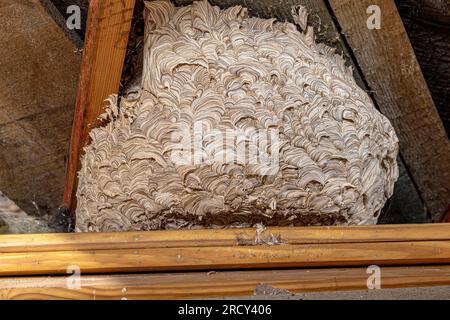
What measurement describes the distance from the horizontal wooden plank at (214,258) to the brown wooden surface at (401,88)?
705 millimetres

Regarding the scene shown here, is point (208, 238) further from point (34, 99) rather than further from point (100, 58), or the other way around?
point (34, 99)

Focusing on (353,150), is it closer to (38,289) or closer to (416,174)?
(416,174)

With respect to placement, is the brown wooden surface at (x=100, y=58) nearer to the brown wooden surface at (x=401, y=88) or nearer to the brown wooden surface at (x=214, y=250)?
the brown wooden surface at (x=214, y=250)

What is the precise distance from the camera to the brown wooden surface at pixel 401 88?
7.20 feet

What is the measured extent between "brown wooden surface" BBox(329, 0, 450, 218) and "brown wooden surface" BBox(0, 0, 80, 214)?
2.56 ft

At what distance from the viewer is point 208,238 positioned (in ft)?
5.78

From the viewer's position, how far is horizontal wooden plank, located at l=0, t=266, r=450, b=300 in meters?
1.71

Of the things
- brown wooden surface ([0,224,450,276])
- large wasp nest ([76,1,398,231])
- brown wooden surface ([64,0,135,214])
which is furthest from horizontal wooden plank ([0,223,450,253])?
brown wooden surface ([64,0,135,214])

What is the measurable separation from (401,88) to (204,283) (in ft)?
3.13

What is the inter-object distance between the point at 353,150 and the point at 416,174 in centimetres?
57

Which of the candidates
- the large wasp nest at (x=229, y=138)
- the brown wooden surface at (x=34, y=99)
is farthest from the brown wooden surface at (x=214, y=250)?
the brown wooden surface at (x=34, y=99)
